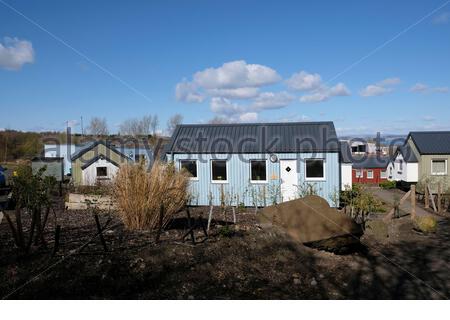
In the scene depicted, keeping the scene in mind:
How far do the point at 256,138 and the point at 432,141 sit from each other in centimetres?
1841

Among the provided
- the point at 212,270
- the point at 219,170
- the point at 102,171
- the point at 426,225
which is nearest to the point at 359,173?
the point at 219,170

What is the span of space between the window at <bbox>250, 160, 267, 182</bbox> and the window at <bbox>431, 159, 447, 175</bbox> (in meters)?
17.8

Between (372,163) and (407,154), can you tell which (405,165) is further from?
(372,163)

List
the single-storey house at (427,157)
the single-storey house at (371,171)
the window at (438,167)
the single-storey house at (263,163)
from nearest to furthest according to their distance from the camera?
the single-storey house at (263,163), the single-storey house at (427,157), the window at (438,167), the single-storey house at (371,171)

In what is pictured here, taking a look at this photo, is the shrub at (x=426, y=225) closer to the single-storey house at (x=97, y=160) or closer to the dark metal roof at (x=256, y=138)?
the dark metal roof at (x=256, y=138)

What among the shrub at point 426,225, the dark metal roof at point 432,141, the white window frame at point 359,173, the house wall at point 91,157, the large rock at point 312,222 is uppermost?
the dark metal roof at point 432,141

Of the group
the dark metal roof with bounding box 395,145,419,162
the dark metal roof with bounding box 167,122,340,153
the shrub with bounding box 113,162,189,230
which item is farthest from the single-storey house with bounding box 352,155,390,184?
the shrub with bounding box 113,162,189,230

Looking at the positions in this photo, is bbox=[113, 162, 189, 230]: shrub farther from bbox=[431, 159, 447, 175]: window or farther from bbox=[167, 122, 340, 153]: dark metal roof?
bbox=[431, 159, 447, 175]: window

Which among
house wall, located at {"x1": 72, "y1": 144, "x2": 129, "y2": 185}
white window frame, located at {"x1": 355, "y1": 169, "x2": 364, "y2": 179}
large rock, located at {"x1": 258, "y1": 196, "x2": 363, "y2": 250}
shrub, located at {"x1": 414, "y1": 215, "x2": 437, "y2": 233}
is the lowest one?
shrub, located at {"x1": 414, "y1": 215, "x2": 437, "y2": 233}

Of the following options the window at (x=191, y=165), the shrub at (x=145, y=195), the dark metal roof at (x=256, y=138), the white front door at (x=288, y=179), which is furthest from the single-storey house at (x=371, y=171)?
the shrub at (x=145, y=195)

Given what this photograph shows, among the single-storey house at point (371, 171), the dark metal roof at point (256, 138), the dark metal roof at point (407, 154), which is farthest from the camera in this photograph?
the single-storey house at point (371, 171)

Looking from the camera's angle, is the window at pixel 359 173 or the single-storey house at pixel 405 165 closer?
the single-storey house at pixel 405 165

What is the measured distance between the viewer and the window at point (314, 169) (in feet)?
61.8

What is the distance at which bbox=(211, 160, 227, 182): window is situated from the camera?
19.6 metres
